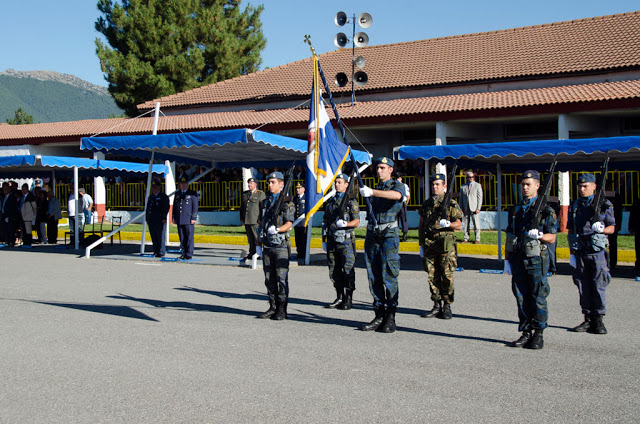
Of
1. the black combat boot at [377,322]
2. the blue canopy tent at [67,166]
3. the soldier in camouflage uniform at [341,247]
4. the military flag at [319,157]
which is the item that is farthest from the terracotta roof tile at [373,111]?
the black combat boot at [377,322]

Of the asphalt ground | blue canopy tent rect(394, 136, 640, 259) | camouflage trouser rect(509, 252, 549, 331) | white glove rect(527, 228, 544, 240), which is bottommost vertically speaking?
the asphalt ground

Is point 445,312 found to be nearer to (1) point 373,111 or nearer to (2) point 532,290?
(2) point 532,290

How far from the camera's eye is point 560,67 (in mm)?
25453

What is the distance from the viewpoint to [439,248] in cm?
871

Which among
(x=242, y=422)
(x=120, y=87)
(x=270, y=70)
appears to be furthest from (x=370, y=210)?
(x=120, y=87)

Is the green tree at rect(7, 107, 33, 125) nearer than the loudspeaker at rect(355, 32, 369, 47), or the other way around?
the loudspeaker at rect(355, 32, 369, 47)

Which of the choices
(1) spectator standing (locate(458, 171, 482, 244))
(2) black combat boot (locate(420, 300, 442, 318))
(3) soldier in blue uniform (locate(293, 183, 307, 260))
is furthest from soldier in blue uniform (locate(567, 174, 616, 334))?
(1) spectator standing (locate(458, 171, 482, 244))

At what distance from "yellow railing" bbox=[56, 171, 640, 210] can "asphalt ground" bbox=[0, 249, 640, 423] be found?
10.8 metres

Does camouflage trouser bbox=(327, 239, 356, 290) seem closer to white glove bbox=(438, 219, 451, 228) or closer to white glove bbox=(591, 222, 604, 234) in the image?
white glove bbox=(438, 219, 451, 228)

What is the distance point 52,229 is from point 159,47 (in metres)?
22.1

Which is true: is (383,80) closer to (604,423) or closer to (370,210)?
(370,210)

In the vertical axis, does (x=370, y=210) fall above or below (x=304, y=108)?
below

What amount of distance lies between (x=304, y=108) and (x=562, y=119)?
424 inches

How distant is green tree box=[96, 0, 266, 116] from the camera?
41188 millimetres
